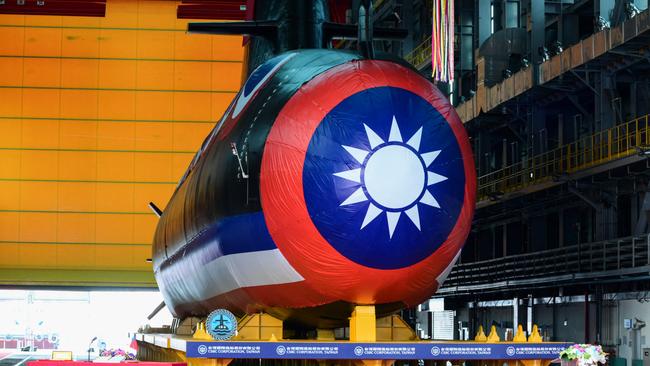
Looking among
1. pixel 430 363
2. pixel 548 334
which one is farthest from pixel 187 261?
pixel 548 334

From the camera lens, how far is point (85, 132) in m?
48.7

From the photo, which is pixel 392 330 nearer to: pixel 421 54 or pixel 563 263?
pixel 563 263

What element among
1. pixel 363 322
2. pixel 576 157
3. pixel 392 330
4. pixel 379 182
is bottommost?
pixel 392 330

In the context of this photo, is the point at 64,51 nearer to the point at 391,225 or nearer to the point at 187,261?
the point at 187,261

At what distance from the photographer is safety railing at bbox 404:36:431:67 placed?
43.2m

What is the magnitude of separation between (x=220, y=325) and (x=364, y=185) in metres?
2.30

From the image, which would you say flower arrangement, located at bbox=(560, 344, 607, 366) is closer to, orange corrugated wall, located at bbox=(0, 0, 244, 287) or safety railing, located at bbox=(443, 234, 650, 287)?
safety railing, located at bbox=(443, 234, 650, 287)

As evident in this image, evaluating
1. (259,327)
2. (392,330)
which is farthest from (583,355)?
(259,327)

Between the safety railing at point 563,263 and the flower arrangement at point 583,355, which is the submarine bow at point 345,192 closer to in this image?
the flower arrangement at point 583,355

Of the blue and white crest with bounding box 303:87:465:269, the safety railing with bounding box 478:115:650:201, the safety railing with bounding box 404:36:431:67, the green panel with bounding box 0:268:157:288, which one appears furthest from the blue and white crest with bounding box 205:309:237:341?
the green panel with bounding box 0:268:157:288

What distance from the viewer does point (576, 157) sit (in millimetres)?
31656

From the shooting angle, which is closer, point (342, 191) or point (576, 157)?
point (342, 191)

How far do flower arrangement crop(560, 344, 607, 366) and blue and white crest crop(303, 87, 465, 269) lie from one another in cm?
198

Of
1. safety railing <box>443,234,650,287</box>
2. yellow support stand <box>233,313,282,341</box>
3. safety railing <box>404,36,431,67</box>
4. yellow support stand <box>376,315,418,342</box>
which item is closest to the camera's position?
yellow support stand <box>233,313,282,341</box>
